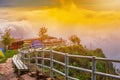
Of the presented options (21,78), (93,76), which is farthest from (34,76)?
(93,76)

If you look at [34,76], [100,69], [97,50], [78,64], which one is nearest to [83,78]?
[34,76]

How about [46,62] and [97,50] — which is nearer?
[46,62]

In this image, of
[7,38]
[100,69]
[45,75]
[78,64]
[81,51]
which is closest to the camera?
[45,75]

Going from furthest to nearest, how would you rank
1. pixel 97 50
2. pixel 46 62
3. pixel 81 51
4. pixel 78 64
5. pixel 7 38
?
pixel 7 38 < pixel 97 50 < pixel 81 51 < pixel 78 64 < pixel 46 62

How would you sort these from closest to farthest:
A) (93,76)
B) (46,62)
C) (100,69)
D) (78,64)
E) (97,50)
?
(93,76) → (100,69) → (46,62) → (78,64) → (97,50)

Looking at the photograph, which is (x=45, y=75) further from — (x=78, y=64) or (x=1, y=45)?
(x=1, y=45)

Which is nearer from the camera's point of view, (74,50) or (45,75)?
(45,75)

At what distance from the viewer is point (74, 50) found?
3209 cm

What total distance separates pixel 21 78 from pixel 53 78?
3106 mm

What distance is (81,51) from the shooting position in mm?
31016

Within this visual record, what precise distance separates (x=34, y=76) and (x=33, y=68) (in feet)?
8.11

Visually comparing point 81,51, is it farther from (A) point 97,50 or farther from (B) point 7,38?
(B) point 7,38

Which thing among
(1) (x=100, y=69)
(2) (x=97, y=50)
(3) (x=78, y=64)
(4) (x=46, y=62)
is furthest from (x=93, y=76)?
(2) (x=97, y=50)

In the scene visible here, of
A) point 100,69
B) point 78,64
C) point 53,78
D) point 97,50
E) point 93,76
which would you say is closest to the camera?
point 93,76
